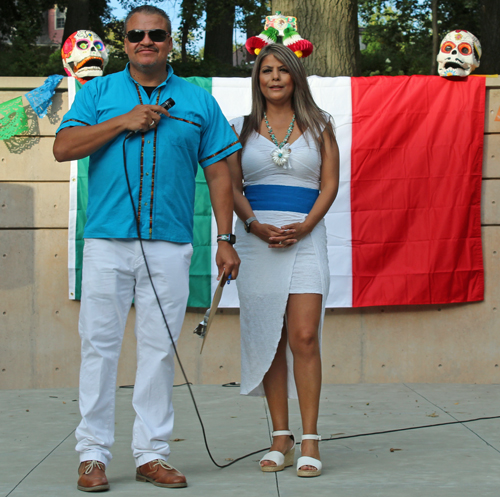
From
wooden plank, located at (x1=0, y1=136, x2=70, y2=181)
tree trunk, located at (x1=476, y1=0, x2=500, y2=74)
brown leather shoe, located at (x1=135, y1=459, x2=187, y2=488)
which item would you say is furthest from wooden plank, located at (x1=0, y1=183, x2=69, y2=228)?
tree trunk, located at (x1=476, y1=0, x2=500, y2=74)

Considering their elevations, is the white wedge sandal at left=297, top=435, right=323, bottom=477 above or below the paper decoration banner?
below

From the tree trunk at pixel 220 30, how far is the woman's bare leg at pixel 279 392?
1467 cm

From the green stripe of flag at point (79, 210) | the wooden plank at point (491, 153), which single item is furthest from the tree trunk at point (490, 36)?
the green stripe of flag at point (79, 210)

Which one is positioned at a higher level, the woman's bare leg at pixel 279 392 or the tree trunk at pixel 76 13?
the tree trunk at pixel 76 13

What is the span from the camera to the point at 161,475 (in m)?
3.09

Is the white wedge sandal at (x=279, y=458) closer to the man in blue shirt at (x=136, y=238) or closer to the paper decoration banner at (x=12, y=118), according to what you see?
the man in blue shirt at (x=136, y=238)

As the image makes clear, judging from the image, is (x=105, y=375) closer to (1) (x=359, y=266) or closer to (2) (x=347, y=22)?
(1) (x=359, y=266)

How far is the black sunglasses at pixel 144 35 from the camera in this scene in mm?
3176

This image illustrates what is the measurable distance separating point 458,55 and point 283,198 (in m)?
2.90

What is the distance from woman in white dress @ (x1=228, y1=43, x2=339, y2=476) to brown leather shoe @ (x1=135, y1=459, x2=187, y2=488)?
1.60 ft

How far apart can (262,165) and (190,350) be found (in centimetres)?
267

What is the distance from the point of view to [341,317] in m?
5.85

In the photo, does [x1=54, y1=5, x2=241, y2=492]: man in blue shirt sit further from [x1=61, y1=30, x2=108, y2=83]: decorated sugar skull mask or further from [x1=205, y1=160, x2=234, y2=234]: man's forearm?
[x1=61, y1=30, x2=108, y2=83]: decorated sugar skull mask

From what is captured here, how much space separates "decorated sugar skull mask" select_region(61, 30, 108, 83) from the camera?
566 centimetres
